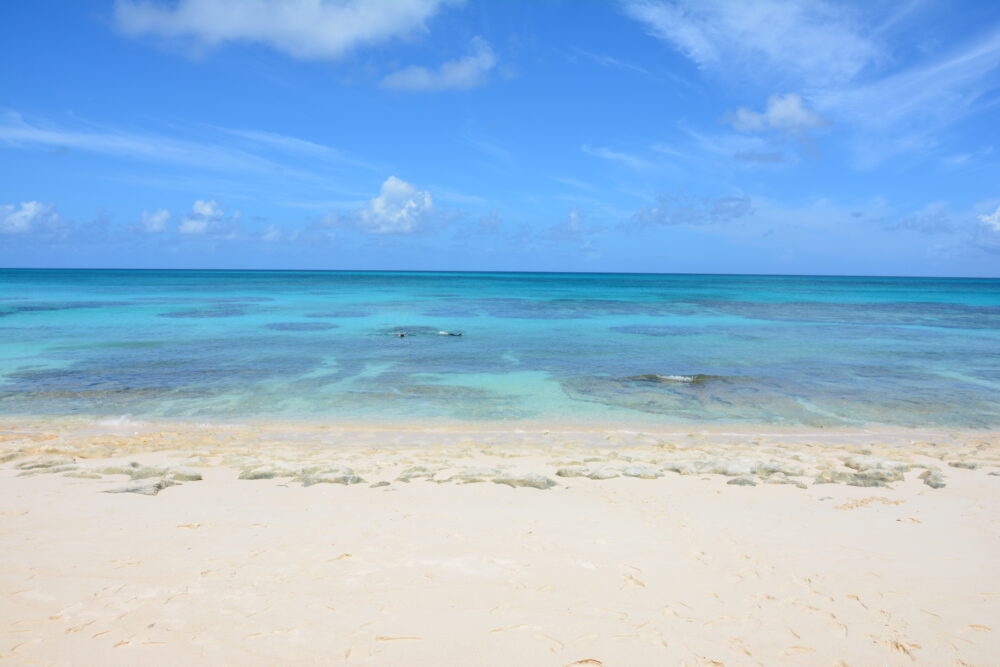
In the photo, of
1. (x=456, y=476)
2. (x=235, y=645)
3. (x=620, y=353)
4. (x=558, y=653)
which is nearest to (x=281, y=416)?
(x=456, y=476)

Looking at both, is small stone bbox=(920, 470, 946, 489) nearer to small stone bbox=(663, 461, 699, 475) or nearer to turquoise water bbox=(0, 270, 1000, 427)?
small stone bbox=(663, 461, 699, 475)

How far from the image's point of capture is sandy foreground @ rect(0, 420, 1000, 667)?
389 cm

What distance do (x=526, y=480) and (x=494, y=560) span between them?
2.71 meters

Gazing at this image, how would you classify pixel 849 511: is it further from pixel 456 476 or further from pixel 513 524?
pixel 456 476

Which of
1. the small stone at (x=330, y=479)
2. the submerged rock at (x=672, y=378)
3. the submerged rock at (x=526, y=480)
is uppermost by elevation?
the submerged rock at (x=526, y=480)

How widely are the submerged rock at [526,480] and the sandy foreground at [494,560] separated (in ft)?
0.11

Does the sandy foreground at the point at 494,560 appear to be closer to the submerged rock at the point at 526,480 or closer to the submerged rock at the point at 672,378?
the submerged rock at the point at 526,480

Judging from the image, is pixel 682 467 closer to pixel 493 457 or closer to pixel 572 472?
pixel 572 472

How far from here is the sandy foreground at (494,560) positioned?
12.8 feet

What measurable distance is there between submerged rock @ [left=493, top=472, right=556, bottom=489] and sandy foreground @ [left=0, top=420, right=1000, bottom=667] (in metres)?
0.03

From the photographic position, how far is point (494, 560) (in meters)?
5.13

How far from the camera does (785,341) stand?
88.4 ft

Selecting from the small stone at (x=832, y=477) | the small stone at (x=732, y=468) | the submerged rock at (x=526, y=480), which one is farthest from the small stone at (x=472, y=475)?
the small stone at (x=832, y=477)

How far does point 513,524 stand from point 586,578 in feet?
4.56
